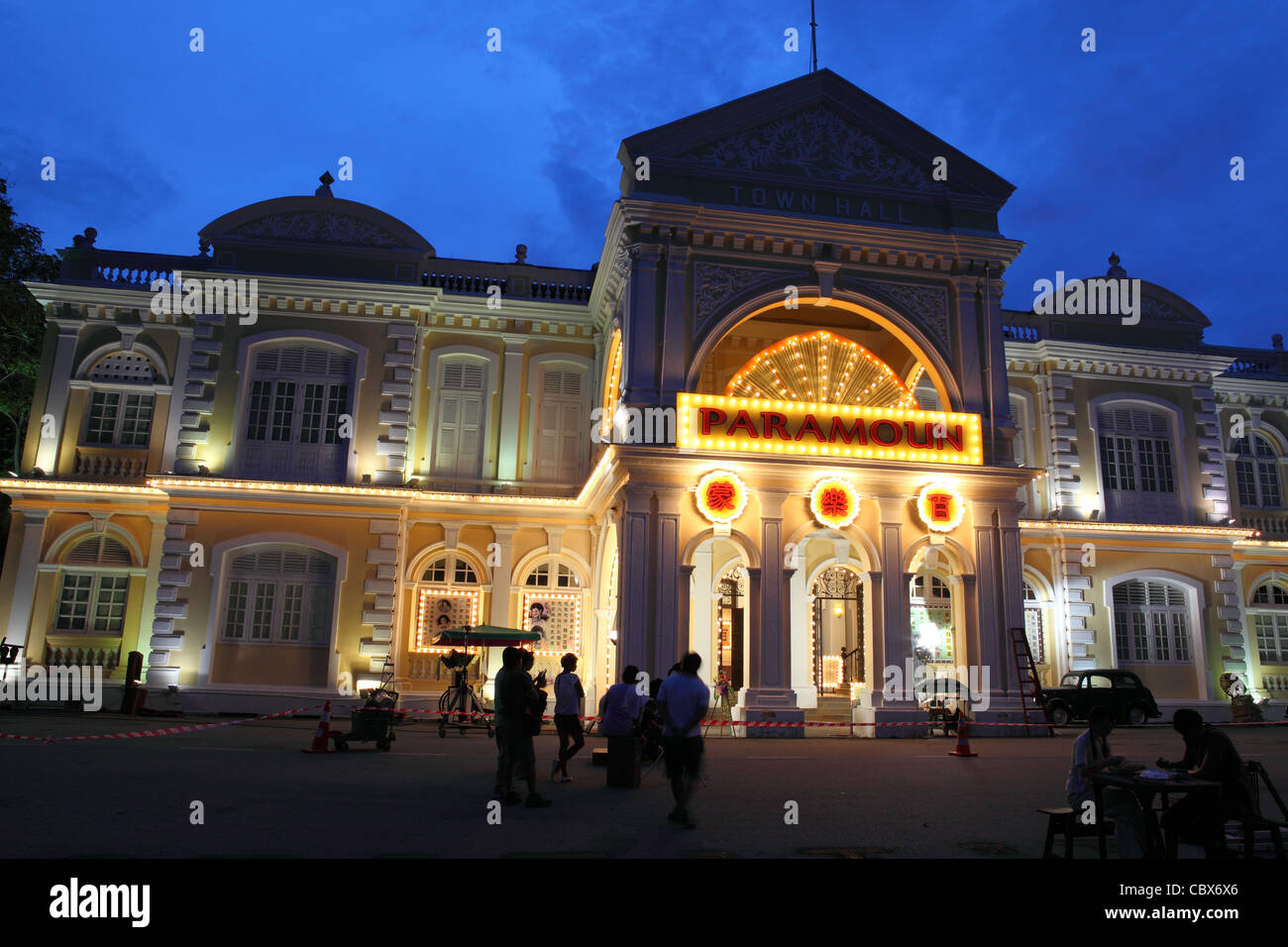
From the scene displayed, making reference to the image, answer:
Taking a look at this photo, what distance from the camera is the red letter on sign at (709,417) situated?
17.5 m

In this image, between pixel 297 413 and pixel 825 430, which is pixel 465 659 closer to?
pixel 297 413

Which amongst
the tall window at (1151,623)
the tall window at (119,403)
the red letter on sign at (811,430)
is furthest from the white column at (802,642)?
the tall window at (119,403)

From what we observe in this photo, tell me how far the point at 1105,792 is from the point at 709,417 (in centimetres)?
1179

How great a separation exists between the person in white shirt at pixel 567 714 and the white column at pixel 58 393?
16.6 m

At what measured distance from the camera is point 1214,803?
602 cm

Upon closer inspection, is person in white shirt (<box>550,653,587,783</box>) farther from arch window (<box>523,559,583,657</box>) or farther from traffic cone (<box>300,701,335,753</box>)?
arch window (<box>523,559,583,657</box>)

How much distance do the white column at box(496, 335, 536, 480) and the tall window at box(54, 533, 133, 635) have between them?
9.14 m

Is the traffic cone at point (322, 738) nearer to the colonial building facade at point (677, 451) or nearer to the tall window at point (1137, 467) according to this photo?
the colonial building facade at point (677, 451)

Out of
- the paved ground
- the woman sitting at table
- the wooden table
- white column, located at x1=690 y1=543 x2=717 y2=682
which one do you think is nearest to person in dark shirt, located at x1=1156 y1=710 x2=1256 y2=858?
the wooden table

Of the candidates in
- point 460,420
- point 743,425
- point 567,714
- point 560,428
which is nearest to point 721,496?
point 743,425

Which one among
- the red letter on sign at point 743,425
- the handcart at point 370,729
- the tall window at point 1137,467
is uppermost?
the tall window at point 1137,467

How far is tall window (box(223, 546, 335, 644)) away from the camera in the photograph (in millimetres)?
20656
